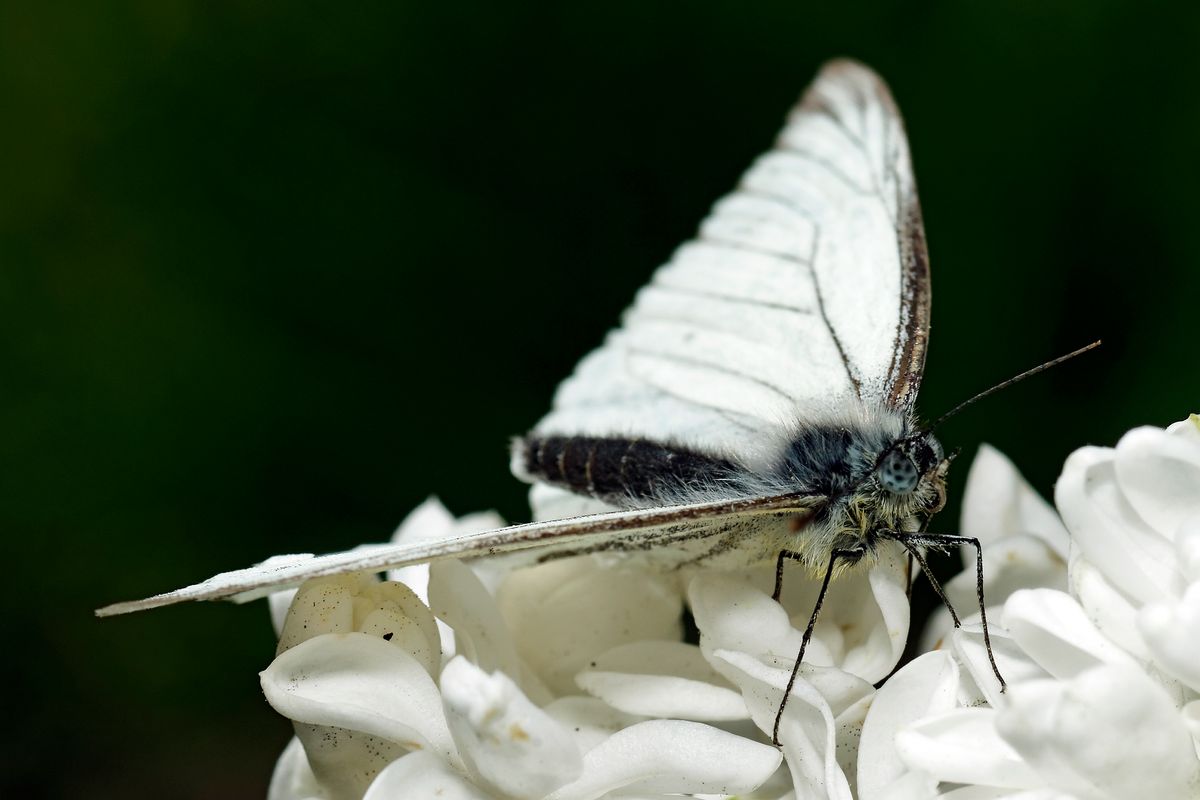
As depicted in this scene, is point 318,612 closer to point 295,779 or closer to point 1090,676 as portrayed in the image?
point 295,779

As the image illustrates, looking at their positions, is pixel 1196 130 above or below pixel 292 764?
above

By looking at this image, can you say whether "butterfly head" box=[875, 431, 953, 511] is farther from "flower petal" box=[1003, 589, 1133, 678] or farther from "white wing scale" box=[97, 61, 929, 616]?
"flower petal" box=[1003, 589, 1133, 678]

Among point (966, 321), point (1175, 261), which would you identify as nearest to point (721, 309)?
point (966, 321)

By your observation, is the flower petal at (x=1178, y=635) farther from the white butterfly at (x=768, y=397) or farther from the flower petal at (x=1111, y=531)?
the white butterfly at (x=768, y=397)

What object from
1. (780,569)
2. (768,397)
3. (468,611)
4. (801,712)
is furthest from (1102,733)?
(768,397)

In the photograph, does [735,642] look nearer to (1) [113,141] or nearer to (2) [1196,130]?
(2) [1196,130]

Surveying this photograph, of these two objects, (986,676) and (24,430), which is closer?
(986,676)
